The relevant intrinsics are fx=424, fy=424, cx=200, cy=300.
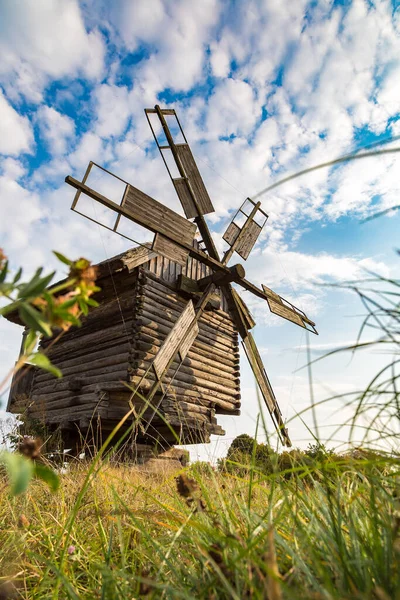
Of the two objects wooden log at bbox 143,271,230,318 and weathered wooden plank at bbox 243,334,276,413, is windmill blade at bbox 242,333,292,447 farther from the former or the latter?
wooden log at bbox 143,271,230,318

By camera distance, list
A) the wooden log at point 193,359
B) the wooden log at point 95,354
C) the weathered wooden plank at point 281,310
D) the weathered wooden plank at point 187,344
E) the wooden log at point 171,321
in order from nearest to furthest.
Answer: the weathered wooden plank at point 187,344 < the wooden log at point 193,359 < the wooden log at point 95,354 < the wooden log at point 171,321 < the weathered wooden plank at point 281,310

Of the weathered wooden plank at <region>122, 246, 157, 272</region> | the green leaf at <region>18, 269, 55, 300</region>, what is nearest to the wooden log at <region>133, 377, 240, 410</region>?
the weathered wooden plank at <region>122, 246, 157, 272</region>

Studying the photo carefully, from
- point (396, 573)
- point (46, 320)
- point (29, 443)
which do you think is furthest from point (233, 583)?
point (46, 320)

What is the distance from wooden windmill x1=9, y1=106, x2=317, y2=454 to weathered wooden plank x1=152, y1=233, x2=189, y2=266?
0.07 ft

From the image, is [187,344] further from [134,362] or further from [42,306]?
[42,306]

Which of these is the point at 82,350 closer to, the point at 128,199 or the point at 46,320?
the point at 128,199

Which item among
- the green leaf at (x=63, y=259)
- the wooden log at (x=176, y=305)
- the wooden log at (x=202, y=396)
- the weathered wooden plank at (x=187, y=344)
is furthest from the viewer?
the wooden log at (x=202, y=396)

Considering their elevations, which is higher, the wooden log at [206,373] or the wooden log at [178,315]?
the wooden log at [178,315]

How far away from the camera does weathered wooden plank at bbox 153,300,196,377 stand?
7.62m

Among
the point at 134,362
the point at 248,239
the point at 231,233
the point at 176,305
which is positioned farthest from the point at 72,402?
the point at 248,239

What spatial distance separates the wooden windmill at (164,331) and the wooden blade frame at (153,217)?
22 mm

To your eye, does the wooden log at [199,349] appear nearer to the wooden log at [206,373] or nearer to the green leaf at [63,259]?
the wooden log at [206,373]

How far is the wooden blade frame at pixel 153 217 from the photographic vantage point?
7523mm

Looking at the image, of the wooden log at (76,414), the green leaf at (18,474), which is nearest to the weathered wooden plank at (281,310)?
the wooden log at (76,414)
